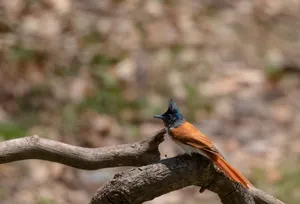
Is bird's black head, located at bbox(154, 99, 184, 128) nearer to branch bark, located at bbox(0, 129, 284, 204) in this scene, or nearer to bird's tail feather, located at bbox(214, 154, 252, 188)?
branch bark, located at bbox(0, 129, 284, 204)

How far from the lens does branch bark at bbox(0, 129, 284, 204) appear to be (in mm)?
2211

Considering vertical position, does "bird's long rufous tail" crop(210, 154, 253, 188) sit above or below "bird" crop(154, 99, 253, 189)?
below

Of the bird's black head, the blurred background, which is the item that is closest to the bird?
the bird's black head

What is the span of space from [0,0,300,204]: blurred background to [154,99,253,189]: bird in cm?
247

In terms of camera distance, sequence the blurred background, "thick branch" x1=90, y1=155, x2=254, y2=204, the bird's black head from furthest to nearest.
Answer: the blurred background → the bird's black head → "thick branch" x1=90, y1=155, x2=254, y2=204

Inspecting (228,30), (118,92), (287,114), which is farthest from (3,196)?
(228,30)

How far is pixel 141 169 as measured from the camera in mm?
2211

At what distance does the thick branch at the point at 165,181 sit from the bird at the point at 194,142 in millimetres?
39

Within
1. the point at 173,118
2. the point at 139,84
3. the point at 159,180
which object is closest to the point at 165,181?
the point at 159,180

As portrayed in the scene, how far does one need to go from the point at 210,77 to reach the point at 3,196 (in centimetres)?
292

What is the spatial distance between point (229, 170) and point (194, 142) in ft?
0.53

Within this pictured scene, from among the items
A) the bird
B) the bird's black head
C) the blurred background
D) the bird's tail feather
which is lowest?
the bird's tail feather

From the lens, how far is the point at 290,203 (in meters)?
5.08

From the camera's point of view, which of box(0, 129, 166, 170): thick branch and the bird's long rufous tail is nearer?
the bird's long rufous tail
